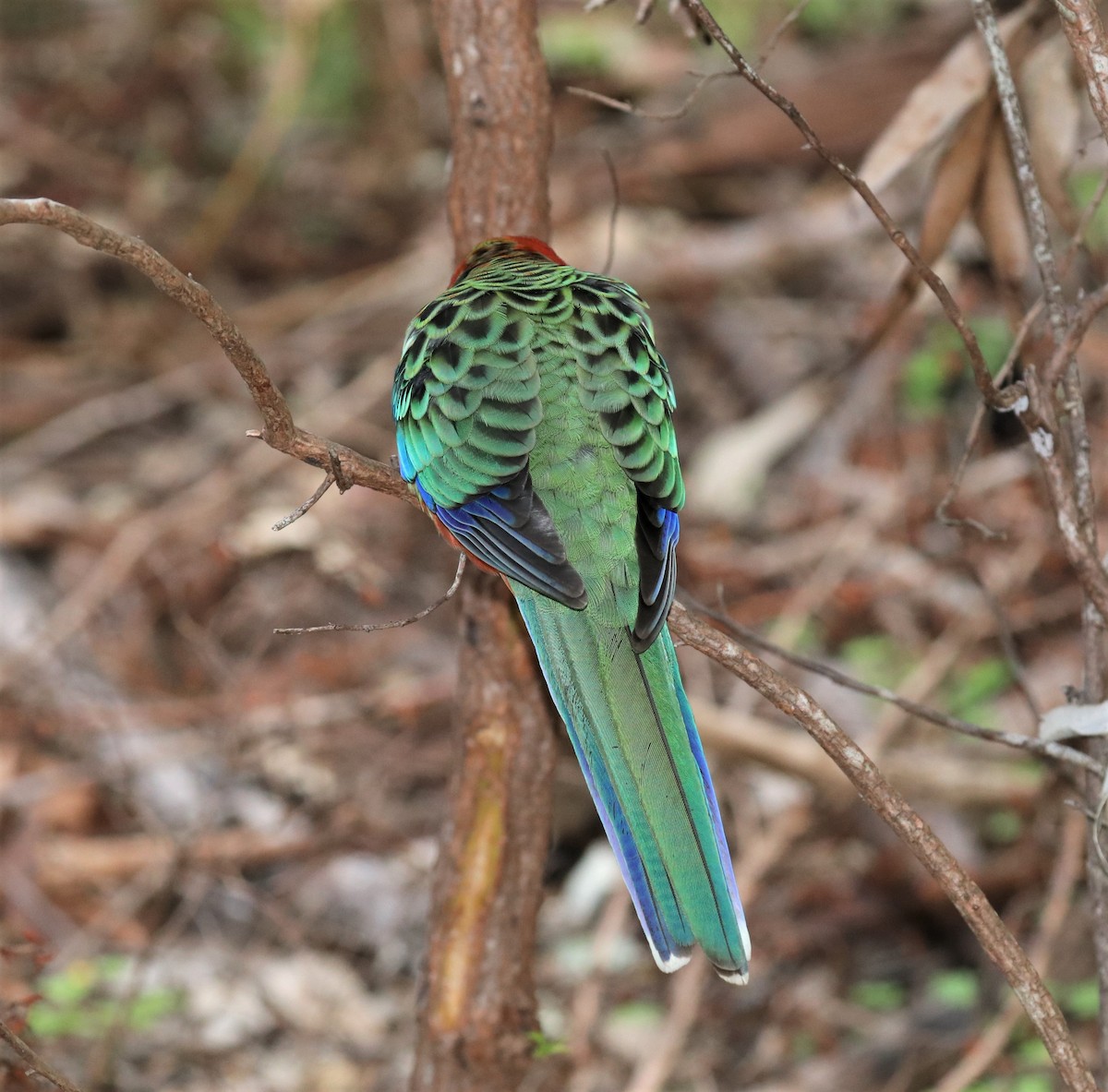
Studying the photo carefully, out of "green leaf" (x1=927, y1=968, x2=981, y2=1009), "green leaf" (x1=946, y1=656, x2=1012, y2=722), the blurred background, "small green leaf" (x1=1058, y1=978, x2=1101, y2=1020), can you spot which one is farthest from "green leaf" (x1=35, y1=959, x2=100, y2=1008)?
"green leaf" (x1=946, y1=656, x2=1012, y2=722)

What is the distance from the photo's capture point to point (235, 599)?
254 inches

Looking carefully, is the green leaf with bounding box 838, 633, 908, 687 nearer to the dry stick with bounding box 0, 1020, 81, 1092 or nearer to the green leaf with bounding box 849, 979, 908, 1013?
the green leaf with bounding box 849, 979, 908, 1013

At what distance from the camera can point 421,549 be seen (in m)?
6.63

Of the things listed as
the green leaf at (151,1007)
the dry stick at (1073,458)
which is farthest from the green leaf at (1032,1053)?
the green leaf at (151,1007)

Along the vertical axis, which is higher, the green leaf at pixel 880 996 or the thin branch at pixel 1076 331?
the thin branch at pixel 1076 331

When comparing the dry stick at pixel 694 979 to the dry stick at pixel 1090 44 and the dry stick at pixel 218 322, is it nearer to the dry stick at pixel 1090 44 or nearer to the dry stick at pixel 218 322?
the dry stick at pixel 218 322

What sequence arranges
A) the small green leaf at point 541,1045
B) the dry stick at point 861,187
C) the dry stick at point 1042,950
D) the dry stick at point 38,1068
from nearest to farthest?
1. the dry stick at point 38,1068
2. the dry stick at point 861,187
3. the small green leaf at point 541,1045
4. the dry stick at point 1042,950

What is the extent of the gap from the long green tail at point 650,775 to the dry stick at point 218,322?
0.44 meters

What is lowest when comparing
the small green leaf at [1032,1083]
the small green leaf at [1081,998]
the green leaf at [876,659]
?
the small green leaf at [1032,1083]

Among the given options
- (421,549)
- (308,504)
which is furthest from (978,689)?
(308,504)

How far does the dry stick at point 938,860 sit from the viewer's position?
2.26 metres

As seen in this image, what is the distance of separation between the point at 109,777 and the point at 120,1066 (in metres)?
1.19

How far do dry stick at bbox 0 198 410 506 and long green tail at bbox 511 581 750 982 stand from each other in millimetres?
436

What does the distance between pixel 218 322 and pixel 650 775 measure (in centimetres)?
110
